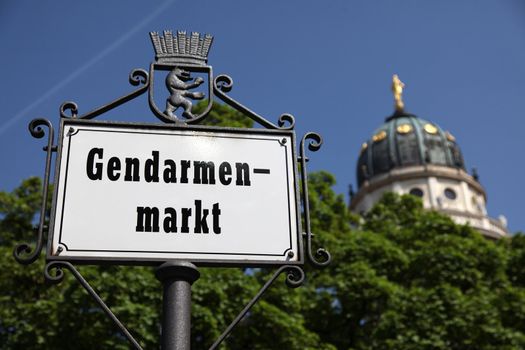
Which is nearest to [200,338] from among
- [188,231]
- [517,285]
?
[517,285]

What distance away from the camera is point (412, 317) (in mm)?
17641

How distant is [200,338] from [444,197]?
152ft

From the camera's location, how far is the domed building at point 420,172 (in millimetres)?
58875

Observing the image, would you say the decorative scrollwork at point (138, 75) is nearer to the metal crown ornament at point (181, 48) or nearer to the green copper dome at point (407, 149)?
the metal crown ornament at point (181, 48)

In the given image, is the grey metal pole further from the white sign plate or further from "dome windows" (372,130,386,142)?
"dome windows" (372,130,386,142)

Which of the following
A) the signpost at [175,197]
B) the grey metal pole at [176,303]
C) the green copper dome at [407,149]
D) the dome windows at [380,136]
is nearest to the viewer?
the grey metal pole at [176,303]

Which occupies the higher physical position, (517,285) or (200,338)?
(517,285)

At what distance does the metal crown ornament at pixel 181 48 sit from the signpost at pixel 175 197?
36 mm

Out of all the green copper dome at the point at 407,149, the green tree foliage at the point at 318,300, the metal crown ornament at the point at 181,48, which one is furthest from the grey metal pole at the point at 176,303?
the green copper dome at the point at 407,149

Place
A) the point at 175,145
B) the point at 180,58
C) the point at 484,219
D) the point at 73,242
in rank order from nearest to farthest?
the point at 73,242, the point at 175,145, the point at 180,58, the point at 484,219

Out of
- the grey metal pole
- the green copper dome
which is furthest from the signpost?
the green copper dome

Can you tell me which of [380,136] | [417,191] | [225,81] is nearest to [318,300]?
[225,81]

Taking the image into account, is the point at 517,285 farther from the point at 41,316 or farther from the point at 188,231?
the point at 188,231

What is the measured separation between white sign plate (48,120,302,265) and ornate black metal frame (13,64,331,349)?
0.13ft
